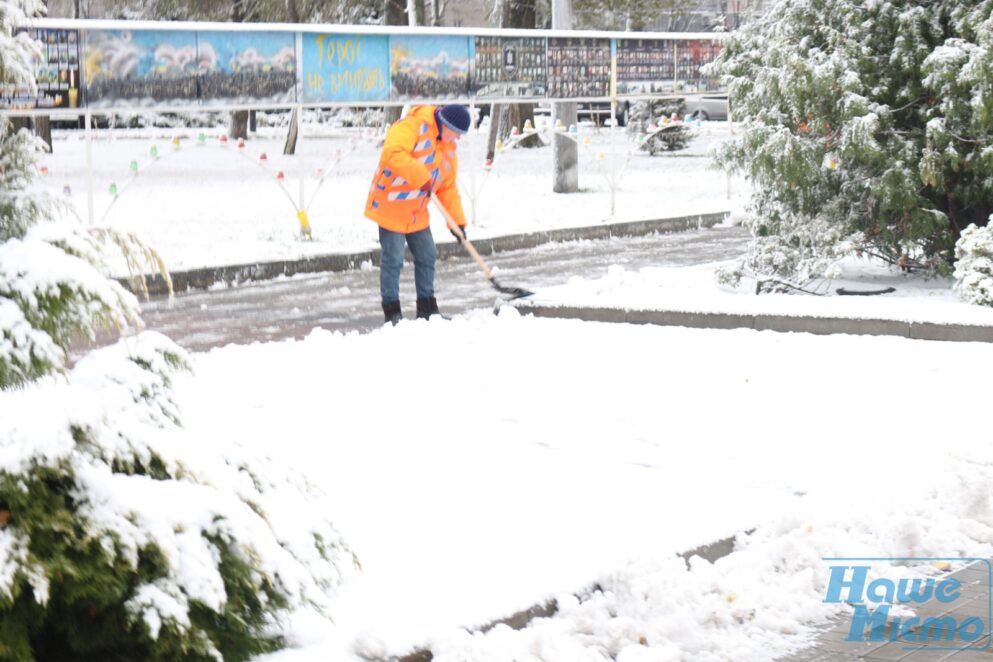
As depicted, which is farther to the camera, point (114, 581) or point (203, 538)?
point (203, 538)

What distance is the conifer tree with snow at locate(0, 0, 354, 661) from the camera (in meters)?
3.86

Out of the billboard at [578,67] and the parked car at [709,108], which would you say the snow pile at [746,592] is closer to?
the billboard at [578,67]

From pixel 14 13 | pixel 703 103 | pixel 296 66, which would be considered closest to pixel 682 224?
pixel 296 66

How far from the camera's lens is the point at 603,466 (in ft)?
22.3

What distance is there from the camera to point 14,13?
4625mm

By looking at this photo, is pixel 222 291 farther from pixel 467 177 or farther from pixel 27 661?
pixel 467 177

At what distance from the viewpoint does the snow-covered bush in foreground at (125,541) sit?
383 cm

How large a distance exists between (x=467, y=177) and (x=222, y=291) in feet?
44.7

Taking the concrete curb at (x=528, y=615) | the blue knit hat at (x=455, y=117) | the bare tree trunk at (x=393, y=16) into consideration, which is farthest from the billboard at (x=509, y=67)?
the bare tree trunk at (x=393, y=16)

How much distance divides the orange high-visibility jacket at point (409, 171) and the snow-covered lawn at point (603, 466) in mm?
832

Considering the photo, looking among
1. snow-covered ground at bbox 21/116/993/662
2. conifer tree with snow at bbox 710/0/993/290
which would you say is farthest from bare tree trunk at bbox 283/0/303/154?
snow-covered ground at bbox 21/116/993/662

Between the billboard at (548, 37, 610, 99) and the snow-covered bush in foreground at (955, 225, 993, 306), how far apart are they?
1017 centimetres

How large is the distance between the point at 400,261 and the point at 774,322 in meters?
2.68

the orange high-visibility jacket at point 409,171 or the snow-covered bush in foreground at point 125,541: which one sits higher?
the orange high-visibility jacket at point 409,171
